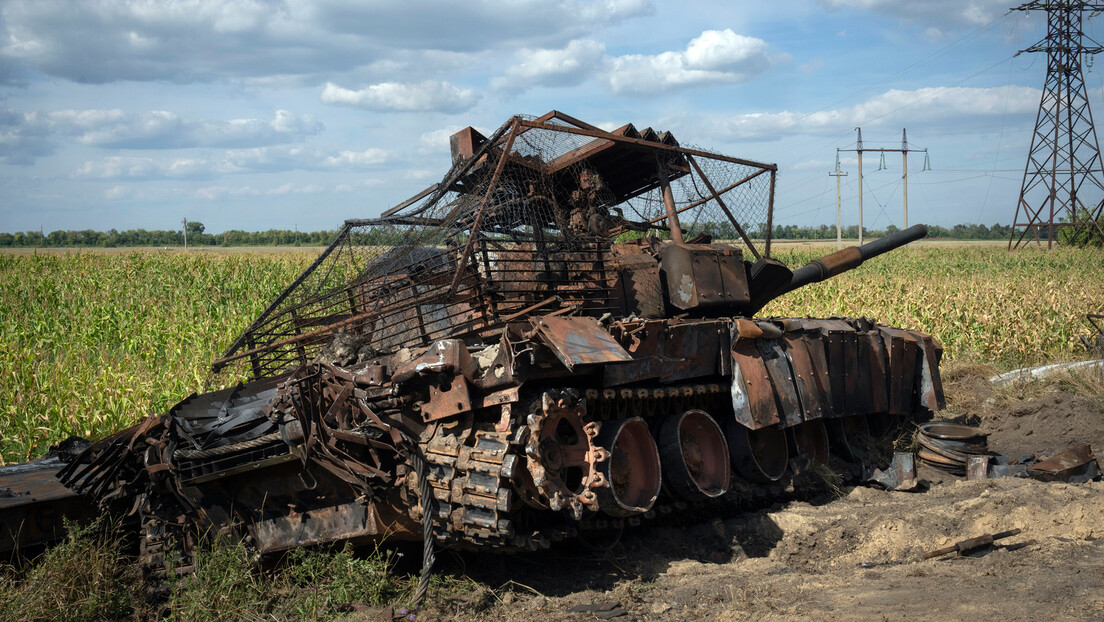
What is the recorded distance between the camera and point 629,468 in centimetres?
730

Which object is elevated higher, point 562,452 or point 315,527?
point 562,452

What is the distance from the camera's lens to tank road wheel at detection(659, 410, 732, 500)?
25.4 ft

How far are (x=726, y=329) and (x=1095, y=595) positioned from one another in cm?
380

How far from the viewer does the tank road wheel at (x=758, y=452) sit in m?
8.88

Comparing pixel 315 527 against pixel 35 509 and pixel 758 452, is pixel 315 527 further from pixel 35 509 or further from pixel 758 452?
pixel 758 452

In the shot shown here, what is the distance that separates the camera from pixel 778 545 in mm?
7777

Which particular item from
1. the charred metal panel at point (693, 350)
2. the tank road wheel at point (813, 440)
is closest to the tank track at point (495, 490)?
the charred metal panel at point (693, 350)

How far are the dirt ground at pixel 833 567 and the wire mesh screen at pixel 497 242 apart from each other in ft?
6.58

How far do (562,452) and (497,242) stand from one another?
1906 millimetres

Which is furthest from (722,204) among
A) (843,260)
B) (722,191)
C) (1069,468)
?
(1069,468)

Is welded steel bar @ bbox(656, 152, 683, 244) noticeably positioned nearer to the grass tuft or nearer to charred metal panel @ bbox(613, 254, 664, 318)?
charred metal panel @ bbox(613, 254, 664, 318)

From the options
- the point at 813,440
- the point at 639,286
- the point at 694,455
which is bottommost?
the point at 813,440

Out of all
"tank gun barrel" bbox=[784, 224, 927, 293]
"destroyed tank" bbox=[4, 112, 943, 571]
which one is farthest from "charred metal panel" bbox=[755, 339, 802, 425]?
"tank gun barrel" bbox=[784, 224, 927, 293]

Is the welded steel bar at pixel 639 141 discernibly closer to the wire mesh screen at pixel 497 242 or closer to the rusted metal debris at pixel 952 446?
the wire mesh screen at pixel 497 242
